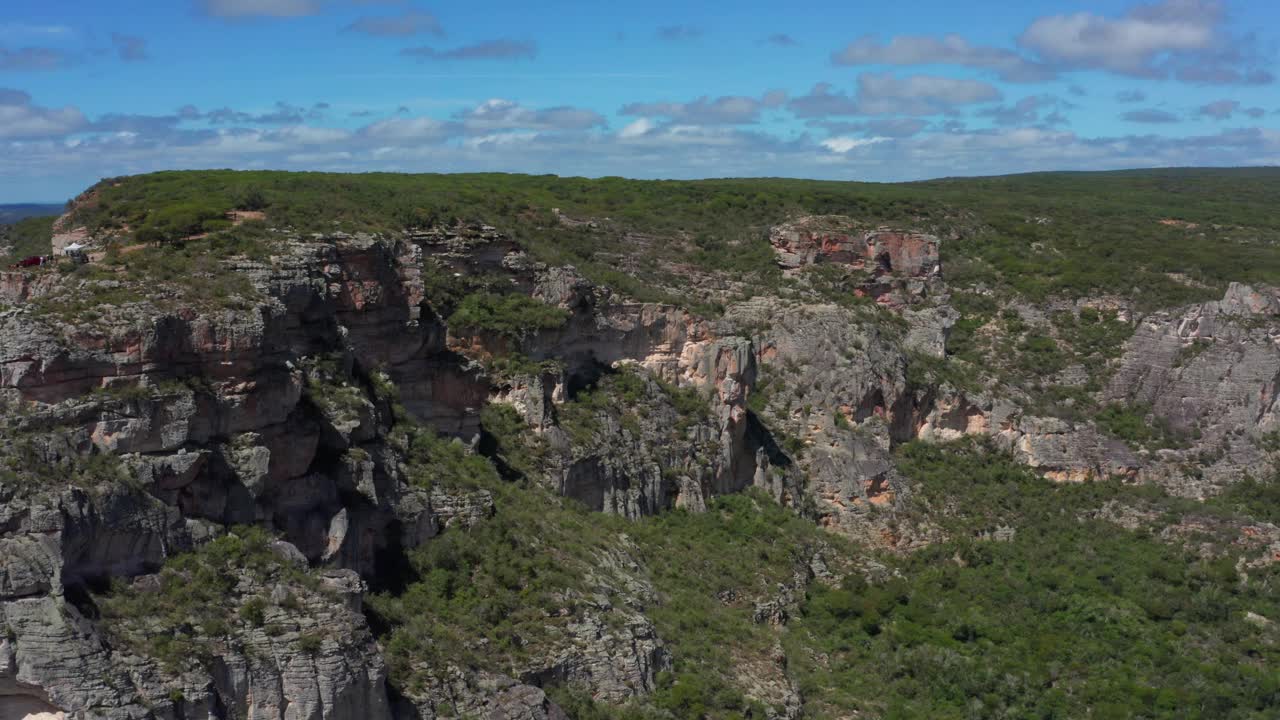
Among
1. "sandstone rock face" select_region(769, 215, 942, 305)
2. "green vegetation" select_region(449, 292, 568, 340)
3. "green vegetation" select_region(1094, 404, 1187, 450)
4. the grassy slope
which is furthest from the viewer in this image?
"sandstone rock face" select_region(769, 215, 942, 305)

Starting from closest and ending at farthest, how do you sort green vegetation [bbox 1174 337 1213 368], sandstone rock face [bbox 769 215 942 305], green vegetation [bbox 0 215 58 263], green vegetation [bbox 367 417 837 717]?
green vegetation [bbox 367 417 837 717] < green vegetation [bbox 0 215 58 263] < green vegetation [bbox 1174 337 1213 368] < sandstone rock face [bbox 769 215 942 305]

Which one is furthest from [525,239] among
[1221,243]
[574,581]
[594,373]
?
[1221,243]

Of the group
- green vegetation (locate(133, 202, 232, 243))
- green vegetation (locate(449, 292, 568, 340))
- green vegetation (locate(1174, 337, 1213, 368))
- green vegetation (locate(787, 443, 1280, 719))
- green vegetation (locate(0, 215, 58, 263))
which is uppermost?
green vegetation (locate(133, 202, 232, 243))

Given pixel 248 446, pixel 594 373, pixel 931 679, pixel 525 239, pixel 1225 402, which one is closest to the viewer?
pixel 248 446

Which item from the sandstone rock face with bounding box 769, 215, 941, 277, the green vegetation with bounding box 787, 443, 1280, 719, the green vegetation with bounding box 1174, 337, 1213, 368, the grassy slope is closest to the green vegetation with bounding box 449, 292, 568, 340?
the green vegetation with bounding box 787, 443, 1280, 719

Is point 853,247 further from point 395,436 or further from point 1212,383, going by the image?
point 395,436

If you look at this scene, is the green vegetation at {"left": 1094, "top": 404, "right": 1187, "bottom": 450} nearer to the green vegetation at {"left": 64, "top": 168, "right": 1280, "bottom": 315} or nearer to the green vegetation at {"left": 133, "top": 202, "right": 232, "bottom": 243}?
the green vegetation at {"left": 64, "top": 168, "right": 1280, "bottom": 315}

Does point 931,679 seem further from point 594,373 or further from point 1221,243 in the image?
point 1221,243

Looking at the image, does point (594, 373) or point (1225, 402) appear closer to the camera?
point (594, 373)
